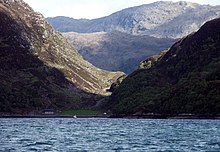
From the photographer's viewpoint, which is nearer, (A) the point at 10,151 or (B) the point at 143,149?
(A) the point at 10,151

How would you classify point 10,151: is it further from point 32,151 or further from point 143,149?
point 143,149

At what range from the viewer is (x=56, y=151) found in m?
83.6

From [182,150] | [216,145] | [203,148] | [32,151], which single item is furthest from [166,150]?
[32,151]

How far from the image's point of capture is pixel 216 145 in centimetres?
9394

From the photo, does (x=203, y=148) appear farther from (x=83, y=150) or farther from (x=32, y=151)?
(x=32, y=151)

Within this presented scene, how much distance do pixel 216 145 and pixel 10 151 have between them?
39.8m

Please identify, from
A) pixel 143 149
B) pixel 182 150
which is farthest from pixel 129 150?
pixel 182 150

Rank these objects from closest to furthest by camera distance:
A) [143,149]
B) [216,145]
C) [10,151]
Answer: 1. [10,151]
2. [143,149]
3. [216,145]

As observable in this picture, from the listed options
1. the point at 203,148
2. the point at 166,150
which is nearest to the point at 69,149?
the point at 166,150

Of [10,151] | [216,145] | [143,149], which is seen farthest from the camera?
[216,145]

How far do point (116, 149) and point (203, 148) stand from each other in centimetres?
1619

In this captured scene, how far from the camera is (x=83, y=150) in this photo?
85.8m

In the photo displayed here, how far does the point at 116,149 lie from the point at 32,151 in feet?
51.0

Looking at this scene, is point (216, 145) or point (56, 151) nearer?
point (56, 151)
